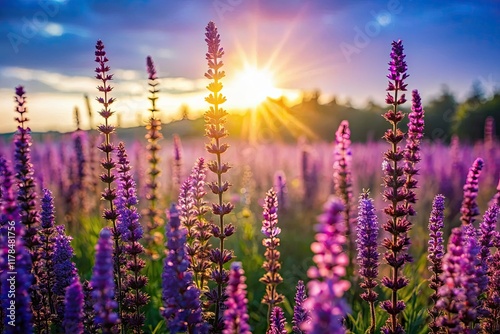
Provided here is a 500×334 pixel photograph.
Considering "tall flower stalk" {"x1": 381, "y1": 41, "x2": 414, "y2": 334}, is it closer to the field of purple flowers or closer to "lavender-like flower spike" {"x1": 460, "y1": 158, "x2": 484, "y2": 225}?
the field of purple flowers

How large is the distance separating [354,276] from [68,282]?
4.56 meters

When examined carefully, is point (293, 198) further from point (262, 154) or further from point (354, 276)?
point (354, 276)

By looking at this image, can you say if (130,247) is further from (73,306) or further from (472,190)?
(472,190)

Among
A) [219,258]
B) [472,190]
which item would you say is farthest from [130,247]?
[472,190]

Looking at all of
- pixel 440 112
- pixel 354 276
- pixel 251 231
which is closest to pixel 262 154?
pixel 251 231

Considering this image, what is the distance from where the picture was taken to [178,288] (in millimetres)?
3631

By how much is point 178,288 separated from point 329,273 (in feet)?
5.29

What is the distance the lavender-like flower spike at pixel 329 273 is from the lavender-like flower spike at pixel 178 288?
138 cm

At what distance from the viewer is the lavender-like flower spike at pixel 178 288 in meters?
3.50

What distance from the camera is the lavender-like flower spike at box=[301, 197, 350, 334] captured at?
2352mm

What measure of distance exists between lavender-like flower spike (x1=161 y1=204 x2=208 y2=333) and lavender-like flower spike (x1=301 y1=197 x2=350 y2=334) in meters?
1.38

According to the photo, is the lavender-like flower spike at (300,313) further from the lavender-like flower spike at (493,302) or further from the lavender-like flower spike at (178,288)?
the lavender-like flower spike at (493,302)
